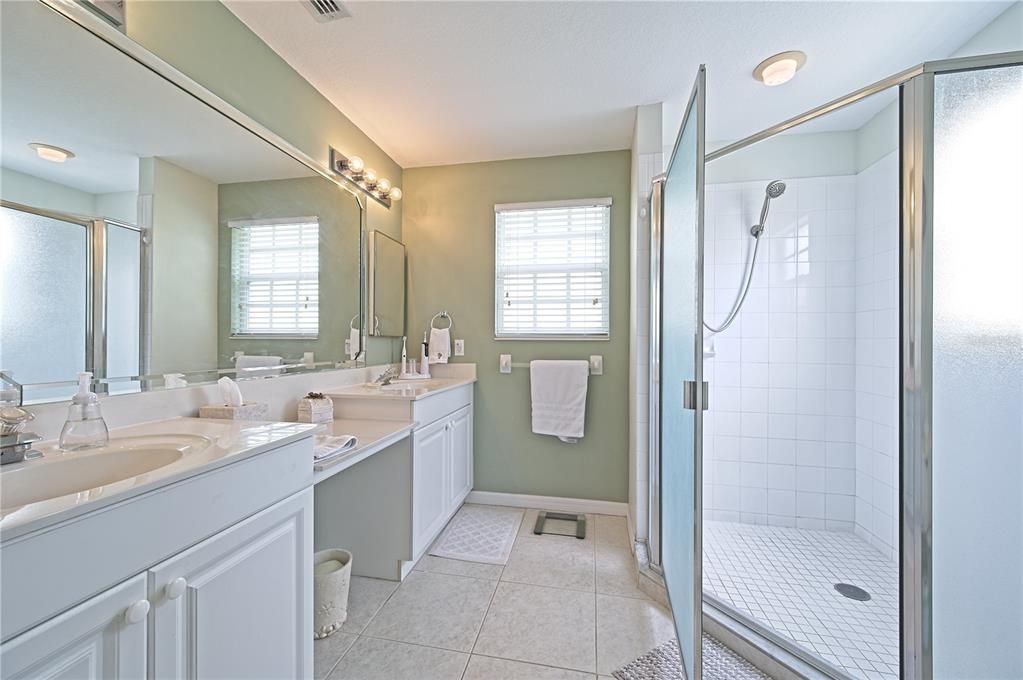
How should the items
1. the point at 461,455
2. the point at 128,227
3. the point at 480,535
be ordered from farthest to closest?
the point at 461,455 → the point at 480,535 → the point at 128,227

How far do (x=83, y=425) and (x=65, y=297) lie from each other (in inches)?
13.5

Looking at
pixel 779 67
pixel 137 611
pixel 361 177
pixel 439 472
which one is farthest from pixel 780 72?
pixel 137 611

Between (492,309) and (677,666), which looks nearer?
(677,666)

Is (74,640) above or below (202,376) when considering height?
below

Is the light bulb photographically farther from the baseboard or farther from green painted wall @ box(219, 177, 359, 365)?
the baseboard

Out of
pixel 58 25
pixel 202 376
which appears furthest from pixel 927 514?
pixel 58 25

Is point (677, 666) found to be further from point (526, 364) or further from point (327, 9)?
point (327, 9)

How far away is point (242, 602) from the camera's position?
924mm

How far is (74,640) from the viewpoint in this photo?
0.63m

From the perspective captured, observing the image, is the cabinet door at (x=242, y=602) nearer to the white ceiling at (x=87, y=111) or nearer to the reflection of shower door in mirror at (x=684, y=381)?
the white ceiling at (x=87, y=111)

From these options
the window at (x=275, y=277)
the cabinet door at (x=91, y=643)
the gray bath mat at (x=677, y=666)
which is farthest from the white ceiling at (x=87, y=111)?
the gray bath mat at (x=677, y=666)

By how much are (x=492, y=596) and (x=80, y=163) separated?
199 cm

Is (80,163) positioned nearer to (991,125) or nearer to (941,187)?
(941,187)

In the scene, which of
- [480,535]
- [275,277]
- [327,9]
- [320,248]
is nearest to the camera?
[327,9]
